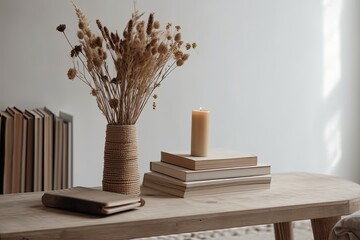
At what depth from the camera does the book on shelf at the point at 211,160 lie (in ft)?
6.50

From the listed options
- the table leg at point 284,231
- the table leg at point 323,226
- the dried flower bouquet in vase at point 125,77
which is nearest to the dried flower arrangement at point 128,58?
the dried flower bouquet in vase at point 125,77

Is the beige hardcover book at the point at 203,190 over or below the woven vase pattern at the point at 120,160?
below

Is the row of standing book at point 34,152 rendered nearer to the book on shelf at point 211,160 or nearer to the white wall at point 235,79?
the white wall at point 235,79

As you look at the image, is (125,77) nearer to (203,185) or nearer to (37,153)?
(203,185)

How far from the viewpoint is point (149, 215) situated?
1731 mm

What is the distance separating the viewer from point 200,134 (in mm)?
2066

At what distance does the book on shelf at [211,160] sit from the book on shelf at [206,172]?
0.04 ft

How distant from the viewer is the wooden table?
5.32 ft

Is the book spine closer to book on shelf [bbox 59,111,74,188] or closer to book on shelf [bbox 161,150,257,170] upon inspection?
book on shelf [bbox 161,150,257,170]

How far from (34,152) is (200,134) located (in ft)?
3.15

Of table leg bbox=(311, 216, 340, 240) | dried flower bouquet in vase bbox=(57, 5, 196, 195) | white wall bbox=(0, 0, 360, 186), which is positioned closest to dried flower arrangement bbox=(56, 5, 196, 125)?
dried flower bouquet in vase bbox=(57, 5, 196, 195)

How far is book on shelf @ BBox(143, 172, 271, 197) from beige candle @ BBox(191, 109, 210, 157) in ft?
0.36

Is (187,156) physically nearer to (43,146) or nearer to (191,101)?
(43,146)

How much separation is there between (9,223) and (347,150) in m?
2.58
